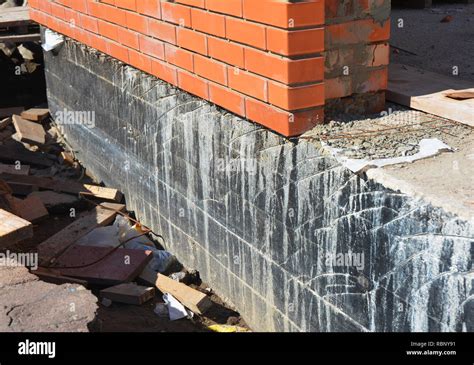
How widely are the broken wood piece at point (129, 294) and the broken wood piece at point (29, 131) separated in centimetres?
328

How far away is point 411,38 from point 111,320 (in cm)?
346

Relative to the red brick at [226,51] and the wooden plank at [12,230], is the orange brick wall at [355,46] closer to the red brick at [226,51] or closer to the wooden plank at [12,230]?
the red brick at [226,51]

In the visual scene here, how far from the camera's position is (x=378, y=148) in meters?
3.38

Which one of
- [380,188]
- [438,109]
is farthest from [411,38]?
[380,188]

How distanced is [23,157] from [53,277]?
281 centimetres

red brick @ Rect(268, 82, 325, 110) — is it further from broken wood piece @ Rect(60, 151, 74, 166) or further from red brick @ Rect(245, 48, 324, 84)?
broken wood piece @ Rect(60, 151, 74, 166)

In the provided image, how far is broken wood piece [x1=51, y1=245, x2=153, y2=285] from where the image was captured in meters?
5.14

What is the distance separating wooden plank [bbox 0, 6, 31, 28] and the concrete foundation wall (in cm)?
260

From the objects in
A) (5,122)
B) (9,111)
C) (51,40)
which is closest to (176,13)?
(51,40)

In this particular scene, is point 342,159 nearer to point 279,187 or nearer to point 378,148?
point 378,148

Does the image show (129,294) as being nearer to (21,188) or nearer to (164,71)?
(164,71)

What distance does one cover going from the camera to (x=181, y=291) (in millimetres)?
4883

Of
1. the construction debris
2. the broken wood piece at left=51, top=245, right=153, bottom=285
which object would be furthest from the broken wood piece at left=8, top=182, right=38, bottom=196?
the broken wood piece at left=51, top=245, right=153, bottom=285

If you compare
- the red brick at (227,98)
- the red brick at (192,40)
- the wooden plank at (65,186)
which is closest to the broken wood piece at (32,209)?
the wooden plank at (65,186)
